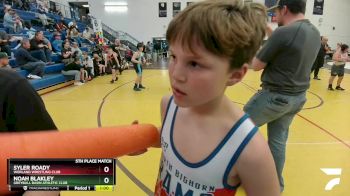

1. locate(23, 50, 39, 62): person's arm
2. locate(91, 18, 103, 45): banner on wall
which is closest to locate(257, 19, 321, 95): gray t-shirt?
locate(23, 50, 39, 62): person's arm

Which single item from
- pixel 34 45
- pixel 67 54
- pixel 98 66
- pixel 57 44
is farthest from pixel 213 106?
pixel 57 44

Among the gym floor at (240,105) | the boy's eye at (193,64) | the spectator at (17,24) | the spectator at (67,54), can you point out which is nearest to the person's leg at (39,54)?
the spectator at (67,54)

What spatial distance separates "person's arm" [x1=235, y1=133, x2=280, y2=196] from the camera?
0.90 m

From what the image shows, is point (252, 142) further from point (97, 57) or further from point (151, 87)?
point (97, 57)

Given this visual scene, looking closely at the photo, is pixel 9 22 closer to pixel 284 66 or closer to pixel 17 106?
pixel 284 66

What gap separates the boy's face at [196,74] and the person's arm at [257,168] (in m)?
0.20

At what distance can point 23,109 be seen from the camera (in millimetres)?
980

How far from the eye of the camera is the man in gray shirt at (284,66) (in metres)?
2.27

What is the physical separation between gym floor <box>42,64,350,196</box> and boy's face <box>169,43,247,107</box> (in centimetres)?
216

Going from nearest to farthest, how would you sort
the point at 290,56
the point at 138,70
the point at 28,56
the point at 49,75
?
the point at 290,56
the point at 28,56
the point at 138,70
the point at 49,75

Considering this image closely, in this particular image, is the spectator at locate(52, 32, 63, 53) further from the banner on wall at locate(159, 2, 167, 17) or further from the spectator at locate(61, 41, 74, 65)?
the banner on wall at locate(159, 2, 167, 17)

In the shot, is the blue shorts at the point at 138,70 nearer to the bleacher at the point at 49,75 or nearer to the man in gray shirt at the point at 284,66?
the bleacher at the point at 49,75

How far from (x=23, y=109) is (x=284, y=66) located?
1944mm

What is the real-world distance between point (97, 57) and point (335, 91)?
882 cm
